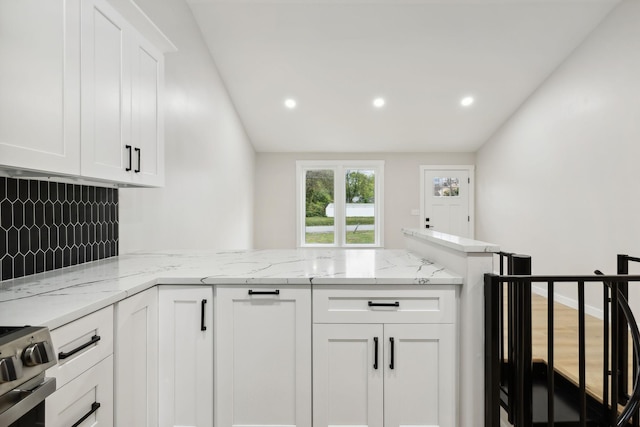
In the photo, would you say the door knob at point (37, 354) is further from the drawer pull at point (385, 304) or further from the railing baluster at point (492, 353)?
the railing baluster at point (492, 353)

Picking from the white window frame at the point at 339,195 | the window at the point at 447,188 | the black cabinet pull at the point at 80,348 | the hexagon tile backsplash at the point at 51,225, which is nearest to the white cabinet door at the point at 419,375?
the black cabinet pull at the point at 80,348

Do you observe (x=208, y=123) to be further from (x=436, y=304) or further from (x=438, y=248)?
(x=436, y=304)

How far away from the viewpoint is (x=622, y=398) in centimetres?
222

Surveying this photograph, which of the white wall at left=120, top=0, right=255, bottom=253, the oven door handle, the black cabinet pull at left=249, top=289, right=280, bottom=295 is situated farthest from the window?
the oven door handle

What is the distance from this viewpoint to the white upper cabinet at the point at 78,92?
1168mm

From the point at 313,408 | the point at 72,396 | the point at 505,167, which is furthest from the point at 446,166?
the point at 72,396

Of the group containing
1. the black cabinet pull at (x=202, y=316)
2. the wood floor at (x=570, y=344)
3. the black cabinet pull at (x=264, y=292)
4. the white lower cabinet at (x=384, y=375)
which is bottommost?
the wood floor at (x=570, y=344)

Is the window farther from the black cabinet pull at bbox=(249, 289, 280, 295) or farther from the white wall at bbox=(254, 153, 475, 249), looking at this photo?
the black cabinet pull at bbox=(249, 289, 280, 295)

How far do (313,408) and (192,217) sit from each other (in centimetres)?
245

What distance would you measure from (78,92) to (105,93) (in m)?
0.19

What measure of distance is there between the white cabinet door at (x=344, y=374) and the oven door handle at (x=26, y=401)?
103cm

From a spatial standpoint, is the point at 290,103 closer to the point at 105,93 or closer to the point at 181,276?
the point at 105,93

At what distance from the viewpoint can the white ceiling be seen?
379 centimetres

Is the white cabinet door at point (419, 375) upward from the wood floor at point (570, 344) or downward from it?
upward
